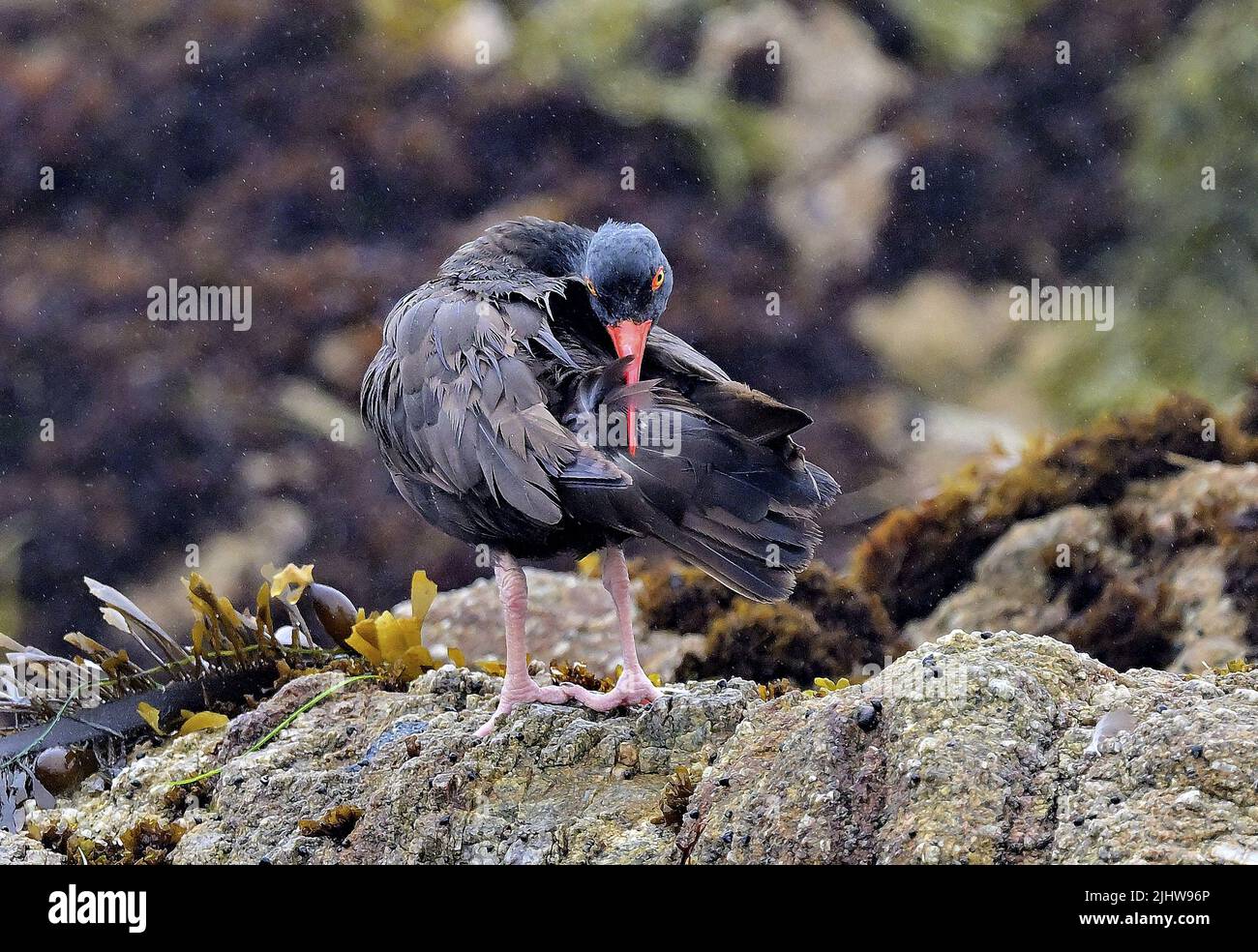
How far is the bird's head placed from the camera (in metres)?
3.61

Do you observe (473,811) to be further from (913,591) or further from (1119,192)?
(1119,192)

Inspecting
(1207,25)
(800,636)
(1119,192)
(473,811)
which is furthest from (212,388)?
(1207,25)

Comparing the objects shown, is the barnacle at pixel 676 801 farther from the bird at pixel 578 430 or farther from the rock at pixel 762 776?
the bird at pixel 578 430

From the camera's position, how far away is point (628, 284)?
3.61 m

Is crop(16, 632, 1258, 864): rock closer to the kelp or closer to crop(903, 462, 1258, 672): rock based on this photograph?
the kelp

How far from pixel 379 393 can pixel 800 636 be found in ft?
7.12

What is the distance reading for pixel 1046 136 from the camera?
867 centimetres

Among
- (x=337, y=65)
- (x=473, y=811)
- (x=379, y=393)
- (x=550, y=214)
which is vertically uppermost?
(x=337, y=65)

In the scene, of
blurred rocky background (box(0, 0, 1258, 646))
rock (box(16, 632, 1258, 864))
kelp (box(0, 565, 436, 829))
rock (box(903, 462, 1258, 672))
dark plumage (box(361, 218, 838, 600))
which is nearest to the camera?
rock (box(16, 632, 1258, 864))

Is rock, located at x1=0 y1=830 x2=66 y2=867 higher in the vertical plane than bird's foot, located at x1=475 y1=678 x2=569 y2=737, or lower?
lower

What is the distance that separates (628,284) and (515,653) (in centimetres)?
Answer: 103

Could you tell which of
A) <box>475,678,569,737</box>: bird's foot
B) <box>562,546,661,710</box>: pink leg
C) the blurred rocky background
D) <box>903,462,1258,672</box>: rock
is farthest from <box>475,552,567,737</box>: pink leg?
the blurred rocky background

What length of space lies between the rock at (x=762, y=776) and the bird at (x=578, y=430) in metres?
0.24

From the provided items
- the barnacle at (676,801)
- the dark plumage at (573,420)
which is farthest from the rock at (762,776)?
the dark plumage at (573,420)
